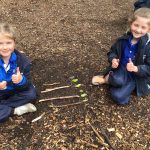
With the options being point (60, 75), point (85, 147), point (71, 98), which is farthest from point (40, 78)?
point (85, 147)

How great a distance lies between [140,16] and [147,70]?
588 millimetres

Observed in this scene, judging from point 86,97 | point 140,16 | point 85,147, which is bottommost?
point 85,147

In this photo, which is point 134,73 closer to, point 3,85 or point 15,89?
point 15,89

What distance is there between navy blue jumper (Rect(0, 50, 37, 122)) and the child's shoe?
4 centimetres

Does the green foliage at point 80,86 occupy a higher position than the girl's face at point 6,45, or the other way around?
the girl's face at point 6,45

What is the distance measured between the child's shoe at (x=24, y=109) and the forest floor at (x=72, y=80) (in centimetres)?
4

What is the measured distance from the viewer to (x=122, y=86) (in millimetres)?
3834

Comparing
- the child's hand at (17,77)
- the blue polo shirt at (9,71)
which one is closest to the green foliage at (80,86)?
the blue polo shirt at (9,71)

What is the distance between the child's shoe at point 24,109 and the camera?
3.52 m

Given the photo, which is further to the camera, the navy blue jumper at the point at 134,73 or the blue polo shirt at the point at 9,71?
the navy blue jumper at the point at 134,73

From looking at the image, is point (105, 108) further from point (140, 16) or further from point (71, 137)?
point (140, 16)

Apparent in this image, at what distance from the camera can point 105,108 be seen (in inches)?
146

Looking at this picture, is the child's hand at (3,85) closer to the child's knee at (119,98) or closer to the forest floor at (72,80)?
the forest floor at (72,80)

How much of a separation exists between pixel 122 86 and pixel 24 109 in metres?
1.14
